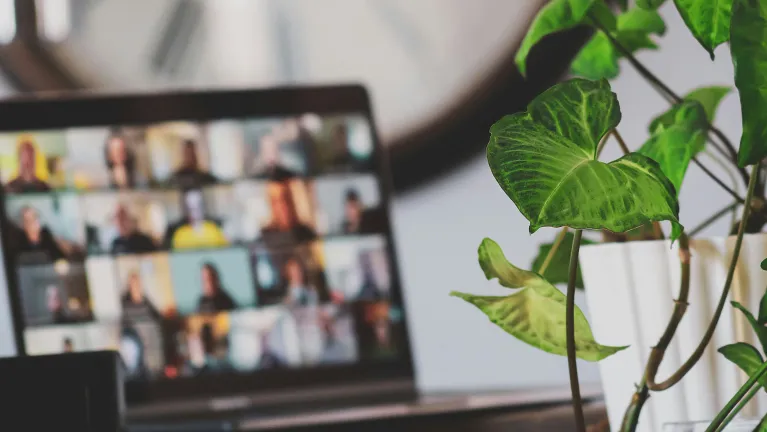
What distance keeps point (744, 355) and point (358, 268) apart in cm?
45

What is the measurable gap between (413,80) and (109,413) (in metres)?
0.68

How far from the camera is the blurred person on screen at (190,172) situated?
77 cm

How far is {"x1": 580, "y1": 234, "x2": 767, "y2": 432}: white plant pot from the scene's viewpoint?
446mm

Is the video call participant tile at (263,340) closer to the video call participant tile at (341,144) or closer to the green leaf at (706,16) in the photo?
the video call participant tile at (341,144)

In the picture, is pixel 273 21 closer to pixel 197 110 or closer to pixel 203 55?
pixel 203 55

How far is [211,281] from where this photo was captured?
2.45ft

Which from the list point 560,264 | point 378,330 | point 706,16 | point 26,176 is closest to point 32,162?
point 26,176

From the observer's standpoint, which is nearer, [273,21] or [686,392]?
[686,392]

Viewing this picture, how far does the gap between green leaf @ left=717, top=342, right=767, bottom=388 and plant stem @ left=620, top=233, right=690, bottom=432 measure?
24 millimetres

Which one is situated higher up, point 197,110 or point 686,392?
point 197,110

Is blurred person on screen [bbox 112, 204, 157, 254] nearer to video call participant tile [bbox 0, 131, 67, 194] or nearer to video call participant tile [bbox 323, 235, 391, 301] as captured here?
video call participant tile [bbox 0, 131, 67, 194]

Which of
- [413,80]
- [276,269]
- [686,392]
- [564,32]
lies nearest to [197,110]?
[276,269]

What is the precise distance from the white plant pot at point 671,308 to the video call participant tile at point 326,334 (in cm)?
34

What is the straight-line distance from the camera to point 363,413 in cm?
64
